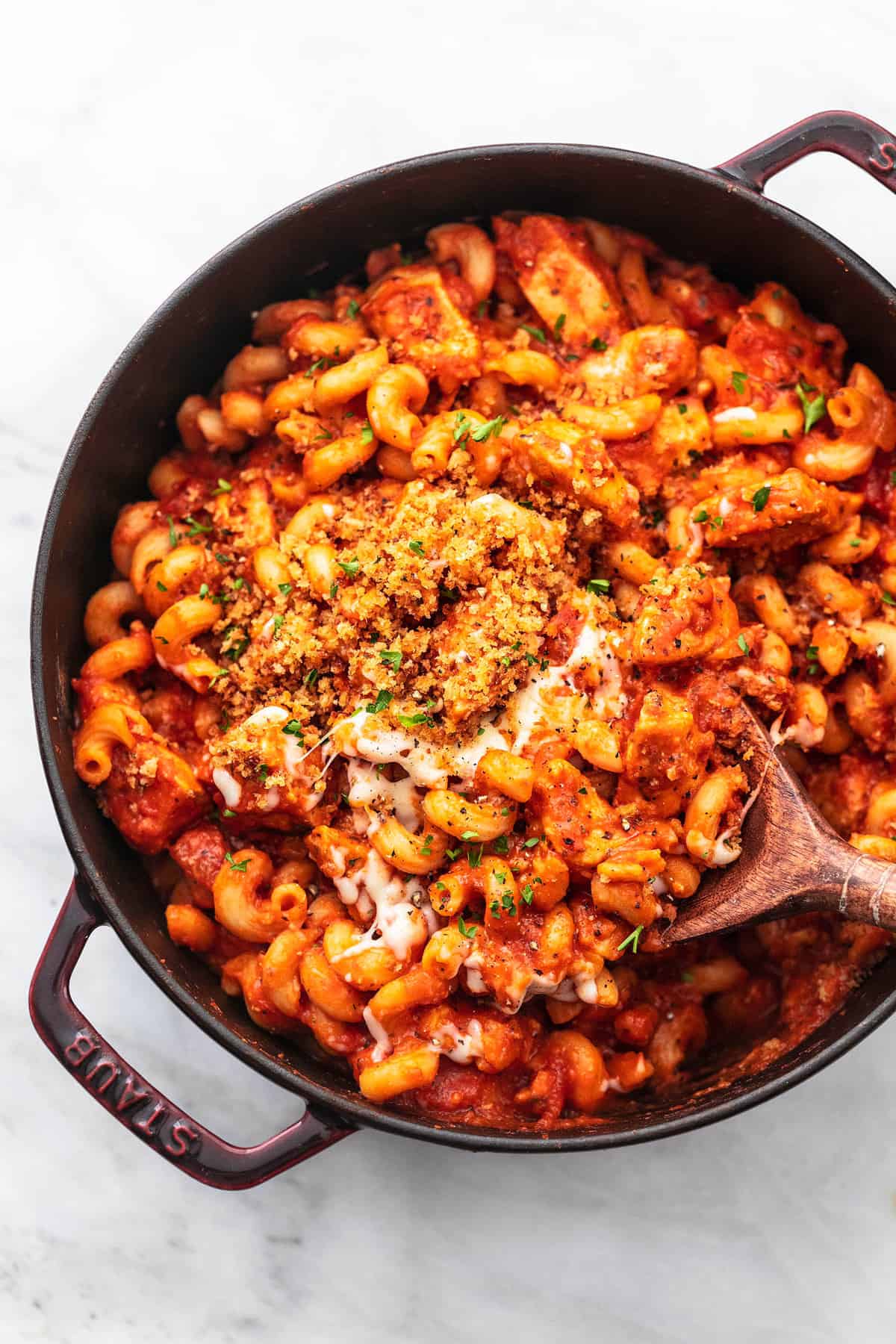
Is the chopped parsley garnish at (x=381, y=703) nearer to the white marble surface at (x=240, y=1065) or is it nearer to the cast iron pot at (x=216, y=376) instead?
the cast iron pot at (x=216, y=376)

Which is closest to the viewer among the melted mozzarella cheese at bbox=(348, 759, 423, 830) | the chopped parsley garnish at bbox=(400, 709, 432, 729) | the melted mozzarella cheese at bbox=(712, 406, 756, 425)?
the chopped parsley garnish at bbox=(400, 709, 432, 729)

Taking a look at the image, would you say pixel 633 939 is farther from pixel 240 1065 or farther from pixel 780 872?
pixel 240 1065

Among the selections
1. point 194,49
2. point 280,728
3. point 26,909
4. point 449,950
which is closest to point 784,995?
point 449,950

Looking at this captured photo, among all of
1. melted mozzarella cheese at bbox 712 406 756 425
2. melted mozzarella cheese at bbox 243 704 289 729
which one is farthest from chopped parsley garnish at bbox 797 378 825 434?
melted mozzarella cheese at bbox 243 704 289 729

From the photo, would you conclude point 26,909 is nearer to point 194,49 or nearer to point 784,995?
point 784,995

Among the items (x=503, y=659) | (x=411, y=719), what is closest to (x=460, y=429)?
(x=503, y=659)

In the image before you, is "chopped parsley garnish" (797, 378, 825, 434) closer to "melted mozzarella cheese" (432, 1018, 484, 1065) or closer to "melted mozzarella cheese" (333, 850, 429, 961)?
"melted mozzarella cheese" (333, 850, 429, 961)

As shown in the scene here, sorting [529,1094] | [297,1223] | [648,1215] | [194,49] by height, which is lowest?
[297,1223]
